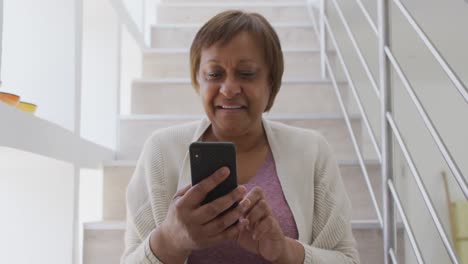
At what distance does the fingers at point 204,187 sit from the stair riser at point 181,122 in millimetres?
1143

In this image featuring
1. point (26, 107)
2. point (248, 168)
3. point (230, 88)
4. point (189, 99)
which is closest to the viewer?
point (230, 88)

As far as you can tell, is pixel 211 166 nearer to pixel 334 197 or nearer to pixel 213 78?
pixel 213 78

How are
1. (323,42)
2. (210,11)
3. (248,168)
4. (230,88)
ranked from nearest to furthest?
(230,88), (248,168), (323,42), (210,11)

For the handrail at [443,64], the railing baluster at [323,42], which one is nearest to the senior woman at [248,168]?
the handrail at [443,64]

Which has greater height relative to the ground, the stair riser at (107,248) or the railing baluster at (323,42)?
the railing baluster at (323,42)

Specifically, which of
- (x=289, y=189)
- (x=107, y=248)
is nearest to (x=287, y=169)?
(x=289, y=189)

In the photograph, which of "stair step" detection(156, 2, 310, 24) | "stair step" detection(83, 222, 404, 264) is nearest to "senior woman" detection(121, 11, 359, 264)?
"stair step" detection(83, 222, 404, 264)

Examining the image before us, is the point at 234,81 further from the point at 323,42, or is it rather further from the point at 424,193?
the point at 323,42

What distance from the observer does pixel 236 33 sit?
3.42 feet

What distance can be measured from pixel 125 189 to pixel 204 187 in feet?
3.28

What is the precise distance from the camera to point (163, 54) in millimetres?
2490

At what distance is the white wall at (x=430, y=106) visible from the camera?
3.43ft

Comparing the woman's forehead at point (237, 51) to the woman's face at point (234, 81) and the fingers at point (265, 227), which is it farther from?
the fingers at point (265, 227)

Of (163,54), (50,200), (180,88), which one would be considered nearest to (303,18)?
(163,54)
